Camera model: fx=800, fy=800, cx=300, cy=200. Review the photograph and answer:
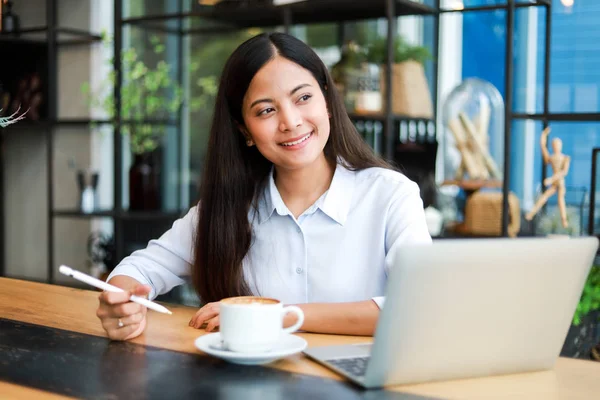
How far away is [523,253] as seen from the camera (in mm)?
1084

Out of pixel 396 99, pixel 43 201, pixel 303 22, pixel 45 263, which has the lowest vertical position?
pixel 45 263

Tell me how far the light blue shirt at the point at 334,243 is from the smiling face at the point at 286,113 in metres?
0.11

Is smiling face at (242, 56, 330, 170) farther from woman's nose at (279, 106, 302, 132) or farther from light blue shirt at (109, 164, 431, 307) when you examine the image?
light blue shirt at (109, 164, 431, 307)

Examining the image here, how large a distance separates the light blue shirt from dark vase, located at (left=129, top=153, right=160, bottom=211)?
8.54 ft

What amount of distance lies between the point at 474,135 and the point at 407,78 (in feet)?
1.31

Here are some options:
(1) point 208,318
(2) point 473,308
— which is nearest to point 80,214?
(1) point 208,318

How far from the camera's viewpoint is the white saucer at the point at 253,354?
119 centimetres

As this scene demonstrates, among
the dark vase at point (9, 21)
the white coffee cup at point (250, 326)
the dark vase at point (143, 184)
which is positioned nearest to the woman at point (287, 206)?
the white coffee cup at point (250, 326)

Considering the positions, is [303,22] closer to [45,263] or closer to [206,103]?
[206,103]

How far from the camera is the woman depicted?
183 cm

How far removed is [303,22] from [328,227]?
248cm

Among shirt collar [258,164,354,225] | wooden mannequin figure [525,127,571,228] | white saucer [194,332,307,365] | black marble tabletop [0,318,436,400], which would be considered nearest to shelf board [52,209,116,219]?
wooden mannequin figure [525,127,571,228]

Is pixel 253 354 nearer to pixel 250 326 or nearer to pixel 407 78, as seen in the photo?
pixel 250 326

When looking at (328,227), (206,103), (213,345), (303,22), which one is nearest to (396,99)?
(303,22)
